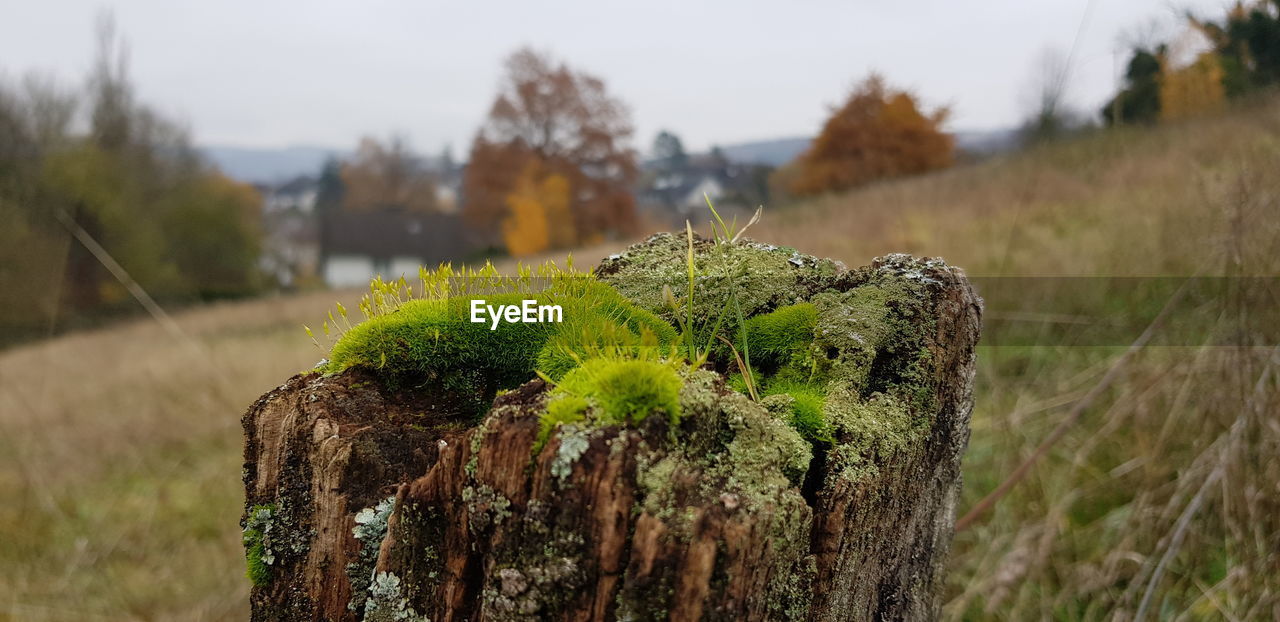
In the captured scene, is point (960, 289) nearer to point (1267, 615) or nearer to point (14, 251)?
point (1267, 615)

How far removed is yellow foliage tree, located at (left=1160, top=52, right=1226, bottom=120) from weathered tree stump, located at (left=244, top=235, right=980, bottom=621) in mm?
6413

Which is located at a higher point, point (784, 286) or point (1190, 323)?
point (784, 286)

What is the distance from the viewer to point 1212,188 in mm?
4512

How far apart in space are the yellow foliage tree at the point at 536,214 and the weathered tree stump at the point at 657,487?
14.7m

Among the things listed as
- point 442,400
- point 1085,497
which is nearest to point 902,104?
point 1085,497

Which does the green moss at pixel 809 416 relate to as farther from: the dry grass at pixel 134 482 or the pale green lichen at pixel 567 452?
the dry grass at pixel 134 482

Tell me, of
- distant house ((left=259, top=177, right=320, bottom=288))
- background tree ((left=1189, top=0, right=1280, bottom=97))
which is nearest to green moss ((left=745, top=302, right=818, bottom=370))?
background tree ((left=1189, top=0, right=1280, bottom=97))

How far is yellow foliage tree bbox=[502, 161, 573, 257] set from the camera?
16688 millimetres

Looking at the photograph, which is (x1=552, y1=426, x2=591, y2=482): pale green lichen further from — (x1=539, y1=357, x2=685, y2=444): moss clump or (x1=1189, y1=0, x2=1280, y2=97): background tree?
(x1=1189, y1=0, x2=1280, y2=97): background tree

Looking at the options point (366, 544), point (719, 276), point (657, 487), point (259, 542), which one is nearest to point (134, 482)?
point (259, 542)

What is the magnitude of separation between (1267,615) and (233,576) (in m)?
6.21

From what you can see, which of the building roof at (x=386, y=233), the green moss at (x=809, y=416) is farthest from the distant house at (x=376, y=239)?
the green moss at (x=809, y=416)

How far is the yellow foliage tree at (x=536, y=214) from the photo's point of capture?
16.7 m

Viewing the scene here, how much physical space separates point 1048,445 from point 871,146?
1838 cm
